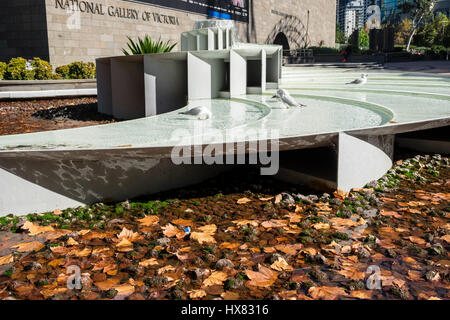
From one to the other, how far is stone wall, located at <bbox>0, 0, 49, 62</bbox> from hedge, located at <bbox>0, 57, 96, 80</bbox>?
4.67ft

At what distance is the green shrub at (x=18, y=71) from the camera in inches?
452

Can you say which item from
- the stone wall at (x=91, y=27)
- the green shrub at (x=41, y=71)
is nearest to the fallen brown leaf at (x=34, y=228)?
the green shrub at (x=41, y=71)

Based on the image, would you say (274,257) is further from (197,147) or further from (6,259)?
(6,259)

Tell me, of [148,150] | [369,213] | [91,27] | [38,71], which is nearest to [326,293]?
[369,213]

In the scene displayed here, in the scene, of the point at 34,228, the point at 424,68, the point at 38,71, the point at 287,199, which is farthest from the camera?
the point at 424,68

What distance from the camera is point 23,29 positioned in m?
14.1

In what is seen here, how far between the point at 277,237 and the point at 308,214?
579 mm

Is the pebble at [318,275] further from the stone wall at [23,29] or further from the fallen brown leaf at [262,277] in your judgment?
the stone wall at [23,29]

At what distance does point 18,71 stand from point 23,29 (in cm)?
341

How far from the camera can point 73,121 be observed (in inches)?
338

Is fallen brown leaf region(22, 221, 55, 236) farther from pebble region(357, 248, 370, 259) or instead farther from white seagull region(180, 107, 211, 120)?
white seagull region(180, 107, 211, 120)

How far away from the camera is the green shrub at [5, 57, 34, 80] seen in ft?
37.7

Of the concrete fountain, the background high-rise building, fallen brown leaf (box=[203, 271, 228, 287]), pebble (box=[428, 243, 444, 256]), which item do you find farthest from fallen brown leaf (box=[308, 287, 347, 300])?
the background high-rise building
